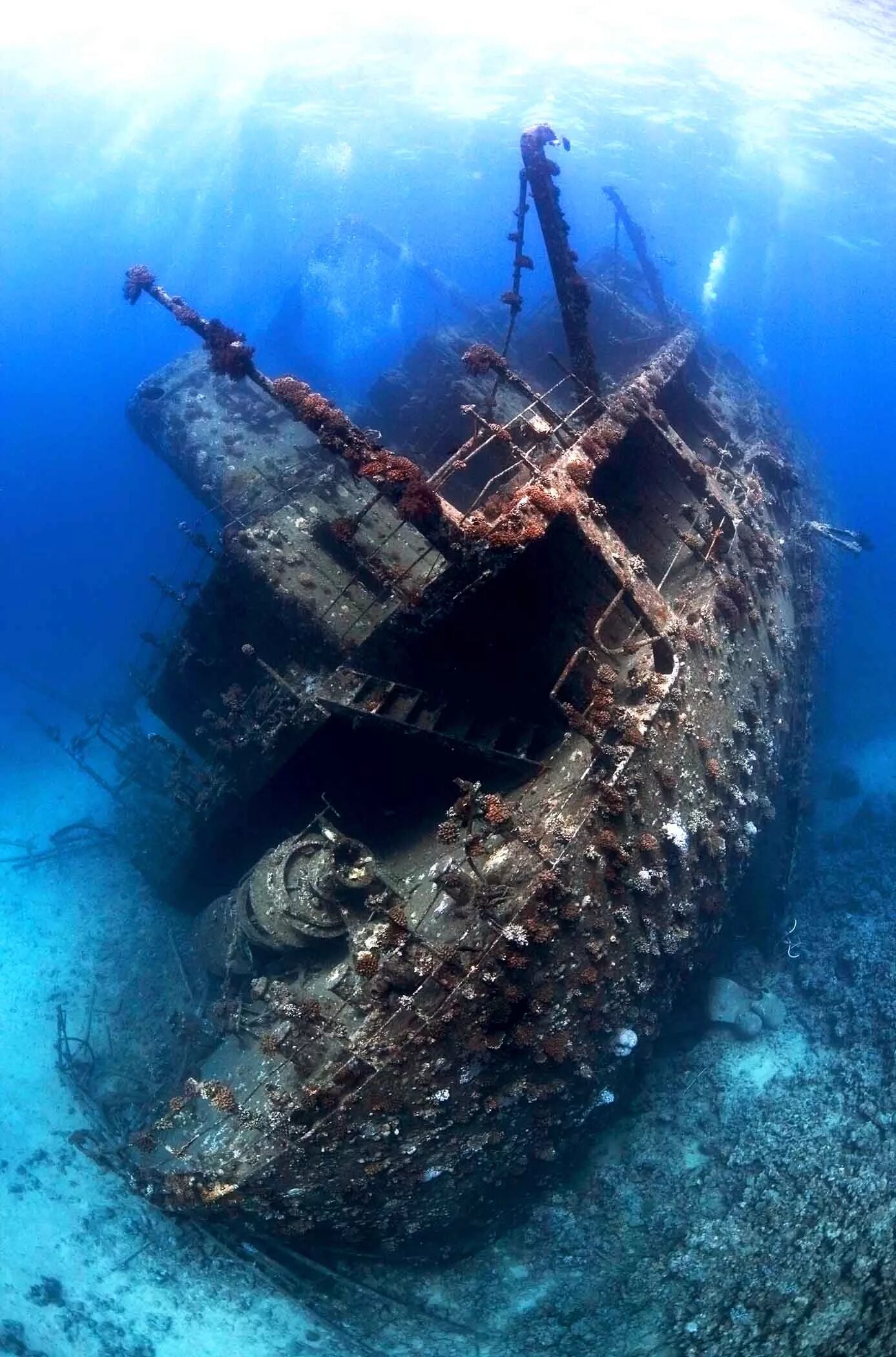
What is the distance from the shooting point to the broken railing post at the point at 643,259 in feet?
74.6

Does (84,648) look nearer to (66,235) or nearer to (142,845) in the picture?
(142,845)

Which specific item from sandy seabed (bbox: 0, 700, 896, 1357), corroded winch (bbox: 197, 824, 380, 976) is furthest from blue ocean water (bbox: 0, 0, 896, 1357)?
corroded winch (bbox: 197, 824, 380, 976)

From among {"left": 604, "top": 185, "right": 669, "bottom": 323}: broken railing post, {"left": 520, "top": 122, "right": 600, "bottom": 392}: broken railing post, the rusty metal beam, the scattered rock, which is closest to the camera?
the rusty metal beam

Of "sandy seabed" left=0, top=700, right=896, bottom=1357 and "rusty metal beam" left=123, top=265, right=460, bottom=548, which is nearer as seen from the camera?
"rusty metal beam" left=123, top=265, right=460, bottom=548

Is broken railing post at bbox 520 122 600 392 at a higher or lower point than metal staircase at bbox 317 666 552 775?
higher

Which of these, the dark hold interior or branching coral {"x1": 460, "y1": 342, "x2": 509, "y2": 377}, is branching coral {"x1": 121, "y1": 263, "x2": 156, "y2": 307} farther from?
the dark hold interior

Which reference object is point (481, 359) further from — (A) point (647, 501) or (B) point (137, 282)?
(B) point (137, 282)

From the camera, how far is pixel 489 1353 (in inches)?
354

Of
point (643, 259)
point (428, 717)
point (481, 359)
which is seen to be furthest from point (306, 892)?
point (643, 259)

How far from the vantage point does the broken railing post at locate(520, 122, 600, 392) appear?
472 inches

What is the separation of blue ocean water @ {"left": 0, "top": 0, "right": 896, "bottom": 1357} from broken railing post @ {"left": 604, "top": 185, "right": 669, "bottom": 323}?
6.50 metres

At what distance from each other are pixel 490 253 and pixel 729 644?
9537 centimetres

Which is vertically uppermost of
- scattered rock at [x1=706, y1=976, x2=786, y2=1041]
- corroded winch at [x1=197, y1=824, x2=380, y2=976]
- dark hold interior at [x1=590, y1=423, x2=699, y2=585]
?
corroded winch at [x1=197, y1=824, x2=380, y2=976]

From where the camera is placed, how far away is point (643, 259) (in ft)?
79.7
